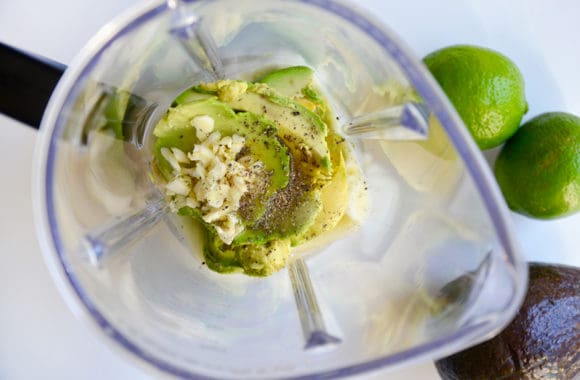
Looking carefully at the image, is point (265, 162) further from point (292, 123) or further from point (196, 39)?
point (196, 39)

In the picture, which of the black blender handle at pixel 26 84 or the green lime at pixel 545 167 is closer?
the black blender handle at pixel 26 84

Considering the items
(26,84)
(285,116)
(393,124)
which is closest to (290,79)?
(285,116)

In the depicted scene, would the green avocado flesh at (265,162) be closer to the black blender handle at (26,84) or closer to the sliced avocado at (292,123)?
the sliced avocado at (292,123)

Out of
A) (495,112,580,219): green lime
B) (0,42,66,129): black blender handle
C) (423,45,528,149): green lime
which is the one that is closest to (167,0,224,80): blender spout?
(0,42,66,129): black blender handle

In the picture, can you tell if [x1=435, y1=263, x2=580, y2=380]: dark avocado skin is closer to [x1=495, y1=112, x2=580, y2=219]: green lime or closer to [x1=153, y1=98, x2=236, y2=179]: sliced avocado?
[x1=495, y1=112, x2=580, y2=219]: green lime

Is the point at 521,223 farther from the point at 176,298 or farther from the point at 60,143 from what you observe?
the point at 60,143

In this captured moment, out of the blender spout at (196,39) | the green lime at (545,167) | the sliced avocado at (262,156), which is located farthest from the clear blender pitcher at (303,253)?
the green lime at (545,167)

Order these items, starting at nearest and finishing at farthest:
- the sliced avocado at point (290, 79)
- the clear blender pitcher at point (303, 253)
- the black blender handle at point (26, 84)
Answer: the clear blender pitcher at point (303, 253) < the black blender handle at point (26, 84) < the sliced avocado at point (290, 79)
